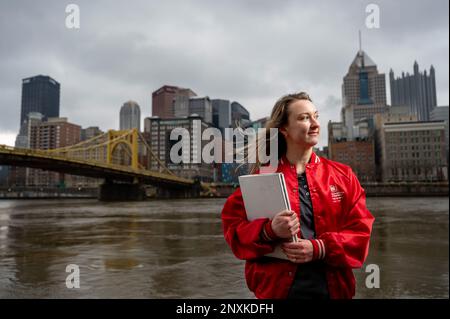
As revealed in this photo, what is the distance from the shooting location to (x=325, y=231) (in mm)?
1646

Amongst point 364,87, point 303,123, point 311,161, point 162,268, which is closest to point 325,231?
point 311,161

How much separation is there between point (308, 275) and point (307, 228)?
0.21 m

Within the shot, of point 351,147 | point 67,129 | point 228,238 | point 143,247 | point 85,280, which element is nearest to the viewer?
point 228,238

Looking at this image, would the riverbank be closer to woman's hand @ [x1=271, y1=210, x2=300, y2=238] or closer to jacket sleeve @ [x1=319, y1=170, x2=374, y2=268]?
jacket sleeve @ [x1=319, y1=170, x2=374, y2=268]

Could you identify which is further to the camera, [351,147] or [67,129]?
[351,147]

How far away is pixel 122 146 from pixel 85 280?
59.9m

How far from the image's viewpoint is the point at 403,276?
518 centimetres

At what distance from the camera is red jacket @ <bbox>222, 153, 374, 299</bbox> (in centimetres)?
156

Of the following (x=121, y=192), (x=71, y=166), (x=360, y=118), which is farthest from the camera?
(x=360, y=118)

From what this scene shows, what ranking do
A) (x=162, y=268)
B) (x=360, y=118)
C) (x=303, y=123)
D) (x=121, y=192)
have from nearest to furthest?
1. (x=303, y=123)
2. (x=162, y=268)
3. (x=121, y=192)
4. (x=360, y=118)

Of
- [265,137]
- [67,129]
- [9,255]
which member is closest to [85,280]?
[9,255]

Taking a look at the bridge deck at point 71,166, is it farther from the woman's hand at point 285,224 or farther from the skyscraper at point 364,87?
the skyscraper at point 364,87

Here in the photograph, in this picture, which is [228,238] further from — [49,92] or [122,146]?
[122,146]

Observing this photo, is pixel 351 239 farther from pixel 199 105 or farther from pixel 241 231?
pixel 199 105
